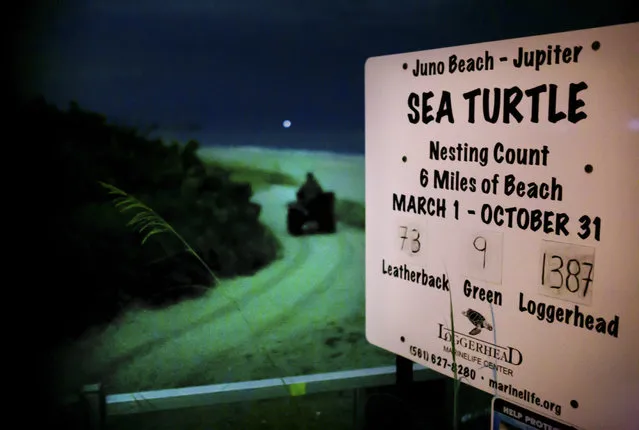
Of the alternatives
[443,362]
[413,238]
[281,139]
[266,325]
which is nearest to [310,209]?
[281,139]

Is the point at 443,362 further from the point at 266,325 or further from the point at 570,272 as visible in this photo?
the point at 266,325

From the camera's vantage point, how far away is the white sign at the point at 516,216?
1.37 meters

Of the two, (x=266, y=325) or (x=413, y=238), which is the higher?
(x=413, y=238)

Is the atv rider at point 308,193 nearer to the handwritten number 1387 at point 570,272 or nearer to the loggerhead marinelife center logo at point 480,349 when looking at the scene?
the loggerhead marinelife center logo at point 480,349

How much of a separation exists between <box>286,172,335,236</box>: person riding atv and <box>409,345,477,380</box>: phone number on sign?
0.77 meters

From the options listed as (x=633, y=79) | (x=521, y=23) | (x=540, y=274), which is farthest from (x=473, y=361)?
(x=521, y=23)

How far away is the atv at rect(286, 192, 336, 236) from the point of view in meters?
2.46

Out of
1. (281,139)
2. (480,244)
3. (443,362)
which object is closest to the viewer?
(480,244)

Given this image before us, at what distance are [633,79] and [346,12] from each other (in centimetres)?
130

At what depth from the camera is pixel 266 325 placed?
8.16 feet

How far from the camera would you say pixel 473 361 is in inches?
67.7

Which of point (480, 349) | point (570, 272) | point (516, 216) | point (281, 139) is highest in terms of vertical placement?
point (281, 139)

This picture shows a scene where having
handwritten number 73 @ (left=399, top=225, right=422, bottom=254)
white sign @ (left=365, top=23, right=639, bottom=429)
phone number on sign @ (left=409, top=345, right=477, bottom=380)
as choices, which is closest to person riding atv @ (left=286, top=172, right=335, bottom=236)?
white sign @ (left=365, top=23, right=639, bottom=429)

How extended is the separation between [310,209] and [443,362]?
3.06ft
